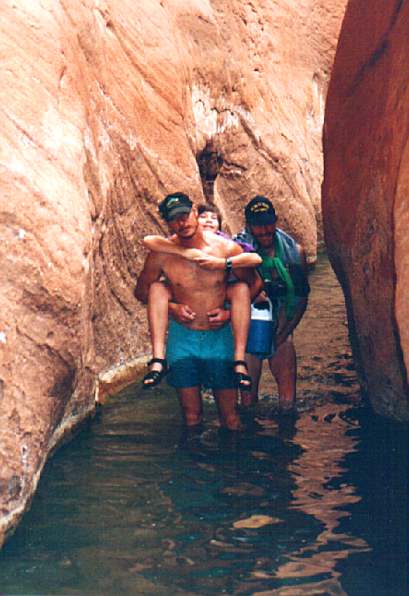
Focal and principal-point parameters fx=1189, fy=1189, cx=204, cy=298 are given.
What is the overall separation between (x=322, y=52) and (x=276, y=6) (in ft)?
7.77

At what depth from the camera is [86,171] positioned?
914 cm

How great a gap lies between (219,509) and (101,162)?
13.1 feet

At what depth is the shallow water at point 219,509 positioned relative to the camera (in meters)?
6.21

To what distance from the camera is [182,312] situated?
8406mm

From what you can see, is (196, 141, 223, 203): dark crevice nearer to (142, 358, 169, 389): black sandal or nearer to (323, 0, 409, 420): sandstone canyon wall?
(323, 0, 409, 420): sandstone canyon wall

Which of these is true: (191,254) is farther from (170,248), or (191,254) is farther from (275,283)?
(275,283)

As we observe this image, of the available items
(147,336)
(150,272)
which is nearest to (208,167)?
(147,336)

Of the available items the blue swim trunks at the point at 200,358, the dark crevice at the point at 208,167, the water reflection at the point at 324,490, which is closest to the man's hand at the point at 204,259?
the blue swim trunks at the point at 200,358

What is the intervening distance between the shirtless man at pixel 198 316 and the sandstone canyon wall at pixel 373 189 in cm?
110

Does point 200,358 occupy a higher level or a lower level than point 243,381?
higher

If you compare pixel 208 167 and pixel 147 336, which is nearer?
pixel 147 336

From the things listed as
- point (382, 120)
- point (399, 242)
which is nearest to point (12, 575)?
point (399, 242)

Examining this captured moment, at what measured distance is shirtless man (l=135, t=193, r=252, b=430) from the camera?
27.6 feet

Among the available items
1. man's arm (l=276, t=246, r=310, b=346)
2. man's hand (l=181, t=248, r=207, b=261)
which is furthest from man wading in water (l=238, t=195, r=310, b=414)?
man's hand (l=181, t=248, r=207, b=261)
